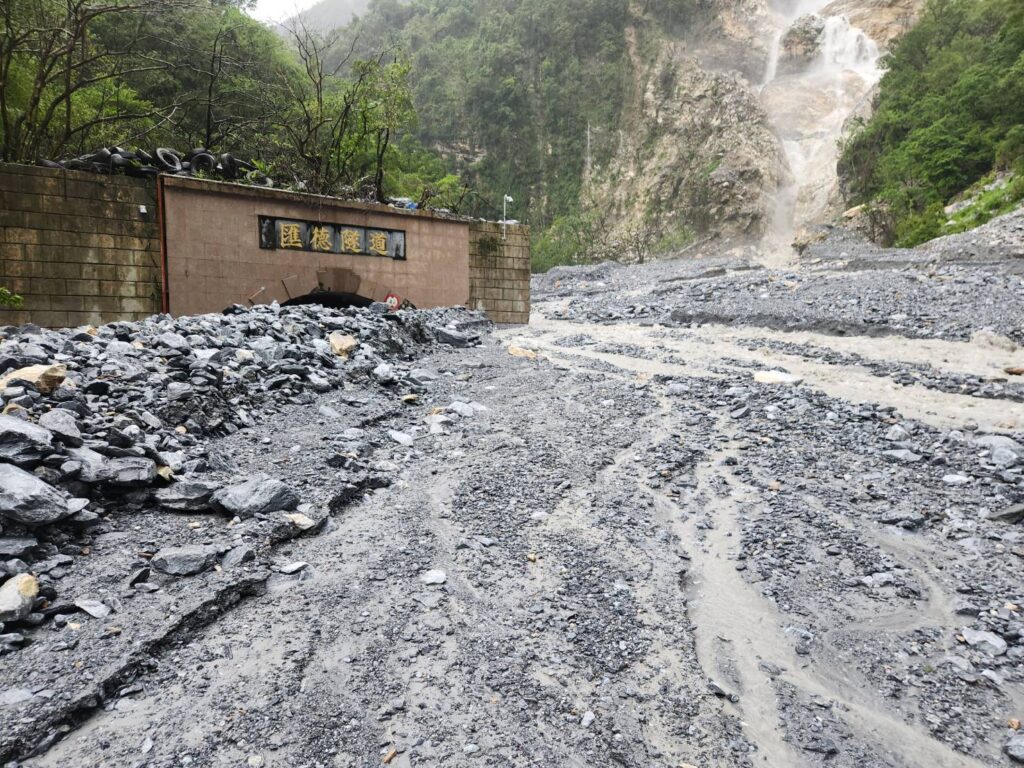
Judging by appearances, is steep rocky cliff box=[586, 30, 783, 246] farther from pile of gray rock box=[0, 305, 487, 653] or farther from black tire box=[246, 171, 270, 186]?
pile of gray rock box=[0, 305, 487, 653]

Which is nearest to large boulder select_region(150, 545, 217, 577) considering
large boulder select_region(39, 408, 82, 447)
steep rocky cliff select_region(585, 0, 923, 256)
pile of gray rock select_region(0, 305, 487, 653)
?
pile of gray rock select_region(0, 305, 487, 653)

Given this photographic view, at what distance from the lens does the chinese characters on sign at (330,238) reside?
9.93 meters

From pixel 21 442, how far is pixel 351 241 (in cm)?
853

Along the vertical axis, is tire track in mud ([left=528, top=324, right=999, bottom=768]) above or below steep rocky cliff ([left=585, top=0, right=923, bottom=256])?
below

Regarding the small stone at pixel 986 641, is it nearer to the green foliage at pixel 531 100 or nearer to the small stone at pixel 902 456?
the small stone at pixel 902 456

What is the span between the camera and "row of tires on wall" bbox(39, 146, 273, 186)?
8570 millimetres

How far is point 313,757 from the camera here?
6.02 feet

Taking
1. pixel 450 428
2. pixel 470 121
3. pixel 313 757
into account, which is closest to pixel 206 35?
pixel 450 428

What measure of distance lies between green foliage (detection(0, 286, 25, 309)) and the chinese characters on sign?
11.2 feet

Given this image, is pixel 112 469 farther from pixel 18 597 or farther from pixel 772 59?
pixel 772 59

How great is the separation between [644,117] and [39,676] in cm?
4241

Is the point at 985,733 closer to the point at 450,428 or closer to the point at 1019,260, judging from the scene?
the point at 450,428

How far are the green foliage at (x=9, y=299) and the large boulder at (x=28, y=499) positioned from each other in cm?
665

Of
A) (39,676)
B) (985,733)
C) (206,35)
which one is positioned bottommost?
(985,733)
